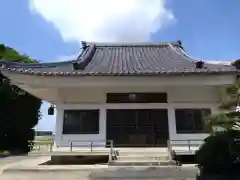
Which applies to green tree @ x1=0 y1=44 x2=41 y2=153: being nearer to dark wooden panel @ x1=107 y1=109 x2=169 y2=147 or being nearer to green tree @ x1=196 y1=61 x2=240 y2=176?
dark wooden panel @ x1=107 y1=109 x2=169 y2=147

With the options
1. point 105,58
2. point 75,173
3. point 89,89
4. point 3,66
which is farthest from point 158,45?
point 75,173

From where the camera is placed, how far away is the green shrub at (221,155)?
26.8ft

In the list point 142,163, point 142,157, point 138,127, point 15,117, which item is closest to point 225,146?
point 142,163

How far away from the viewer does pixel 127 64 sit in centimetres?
1512

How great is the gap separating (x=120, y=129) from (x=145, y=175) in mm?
4242

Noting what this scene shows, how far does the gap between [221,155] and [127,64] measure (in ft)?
26.8

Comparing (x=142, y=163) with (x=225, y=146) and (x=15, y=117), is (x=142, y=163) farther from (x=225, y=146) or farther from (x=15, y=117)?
(x=15, y=117)

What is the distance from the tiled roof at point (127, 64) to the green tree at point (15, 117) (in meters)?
10.3

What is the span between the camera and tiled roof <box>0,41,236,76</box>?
11.8 meters

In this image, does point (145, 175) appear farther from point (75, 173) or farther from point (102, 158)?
point (102, 158)

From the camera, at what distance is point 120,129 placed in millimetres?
12961

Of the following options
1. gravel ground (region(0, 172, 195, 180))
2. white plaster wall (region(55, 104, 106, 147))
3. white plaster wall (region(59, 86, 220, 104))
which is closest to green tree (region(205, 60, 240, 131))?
gravel ground (region(0, 172, 195, 180))

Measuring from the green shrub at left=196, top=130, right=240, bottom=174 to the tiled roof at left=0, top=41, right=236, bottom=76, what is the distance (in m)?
3.96

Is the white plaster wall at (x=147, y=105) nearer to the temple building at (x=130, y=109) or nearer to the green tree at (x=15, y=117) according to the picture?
the temple building at (x=130, y=109)
